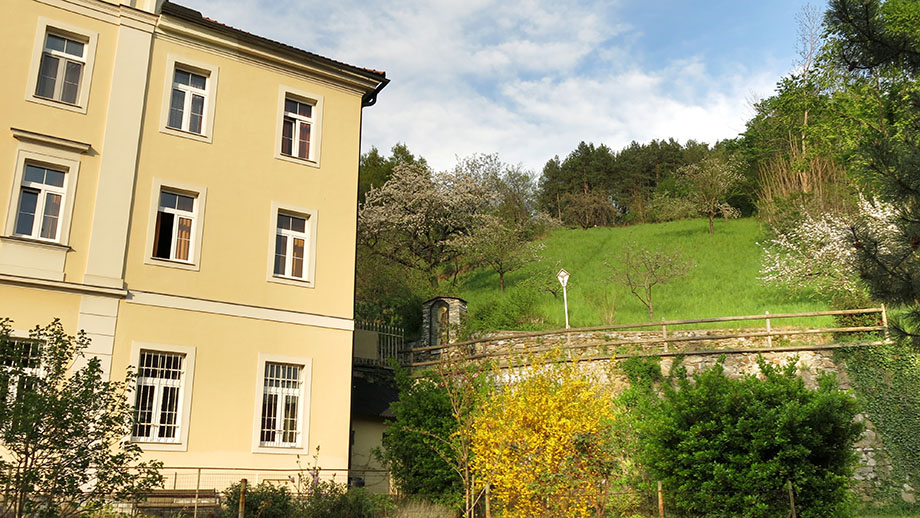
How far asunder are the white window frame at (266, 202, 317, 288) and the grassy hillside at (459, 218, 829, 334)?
11288 mm

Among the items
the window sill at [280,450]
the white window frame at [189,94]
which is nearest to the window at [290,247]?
the white window frame at [189,94]

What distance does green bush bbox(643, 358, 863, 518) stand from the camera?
13.4 meters

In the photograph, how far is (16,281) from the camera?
1259 cm

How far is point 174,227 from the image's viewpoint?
14.9 meters

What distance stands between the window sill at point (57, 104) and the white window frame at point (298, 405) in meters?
6.05

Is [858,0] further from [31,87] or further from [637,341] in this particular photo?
[31,87]

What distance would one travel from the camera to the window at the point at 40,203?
13.2 meters

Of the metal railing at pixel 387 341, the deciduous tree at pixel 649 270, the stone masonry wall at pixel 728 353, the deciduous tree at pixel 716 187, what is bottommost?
the stone masonry wall at pixel 728 353

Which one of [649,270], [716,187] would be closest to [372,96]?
[649,270]

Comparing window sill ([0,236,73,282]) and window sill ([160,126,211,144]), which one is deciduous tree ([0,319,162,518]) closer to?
window sill ([0,236,73,282])

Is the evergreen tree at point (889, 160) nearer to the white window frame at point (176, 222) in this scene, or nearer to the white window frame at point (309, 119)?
the white window frame at point (309, 119)

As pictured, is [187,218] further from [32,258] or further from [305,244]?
[32,258]

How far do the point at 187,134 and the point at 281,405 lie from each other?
6120 millimetres

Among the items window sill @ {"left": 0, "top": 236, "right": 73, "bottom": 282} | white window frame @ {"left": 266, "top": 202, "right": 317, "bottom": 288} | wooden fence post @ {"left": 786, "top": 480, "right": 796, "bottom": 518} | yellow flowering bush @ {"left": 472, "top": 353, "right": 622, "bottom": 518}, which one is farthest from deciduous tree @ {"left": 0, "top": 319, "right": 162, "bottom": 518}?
wooden fence post @ {"left": 786, "top": 480, "right": 796, "bottom": 518}
